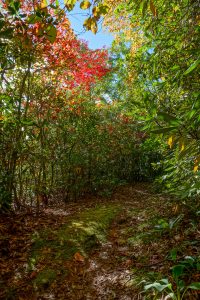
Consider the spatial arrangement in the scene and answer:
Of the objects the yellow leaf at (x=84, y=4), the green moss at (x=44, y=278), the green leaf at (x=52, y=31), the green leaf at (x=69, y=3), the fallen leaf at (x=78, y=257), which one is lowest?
the green moss at (x=44, y=278)

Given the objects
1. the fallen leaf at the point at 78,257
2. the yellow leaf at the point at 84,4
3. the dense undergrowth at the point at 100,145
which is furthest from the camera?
the fallen leaf at the point at 78,257

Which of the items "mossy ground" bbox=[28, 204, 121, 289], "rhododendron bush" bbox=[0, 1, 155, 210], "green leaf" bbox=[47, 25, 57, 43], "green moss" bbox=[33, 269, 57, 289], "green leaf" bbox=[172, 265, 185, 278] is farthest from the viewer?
"rhododendron bush" bbox=[0, 1, 155, 210]

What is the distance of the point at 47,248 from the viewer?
12.5 ft

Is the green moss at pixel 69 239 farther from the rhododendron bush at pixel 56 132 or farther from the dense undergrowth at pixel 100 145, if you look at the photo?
the rhododendron bush at pixel 56 132

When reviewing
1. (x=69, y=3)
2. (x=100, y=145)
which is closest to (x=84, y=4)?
(x=69, y=3)

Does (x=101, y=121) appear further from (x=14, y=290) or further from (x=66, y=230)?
(x=14, y=290)

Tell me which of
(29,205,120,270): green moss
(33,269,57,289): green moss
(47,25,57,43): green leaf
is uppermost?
(47,25,57,43): green leaf

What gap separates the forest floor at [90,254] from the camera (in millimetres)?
2850

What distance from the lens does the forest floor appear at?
2.85 meters

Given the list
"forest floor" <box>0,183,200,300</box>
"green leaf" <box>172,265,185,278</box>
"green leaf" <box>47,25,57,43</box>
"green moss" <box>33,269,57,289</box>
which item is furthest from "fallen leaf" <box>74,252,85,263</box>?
"green leaf" <box>47,25,57,43</box>

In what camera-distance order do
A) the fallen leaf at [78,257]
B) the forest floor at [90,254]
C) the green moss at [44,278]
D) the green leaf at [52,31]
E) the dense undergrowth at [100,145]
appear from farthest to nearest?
the fallen leaf at [78,257] < the green moss at [44,278] < the forest floor at [90,254] < the dense undergrowth at [100,145] < the green leaf at [52,31]

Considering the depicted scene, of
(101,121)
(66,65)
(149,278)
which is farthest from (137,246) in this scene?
(101,121)

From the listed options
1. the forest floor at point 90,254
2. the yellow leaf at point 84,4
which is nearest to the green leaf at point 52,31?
the yellow leaf at point 84,4

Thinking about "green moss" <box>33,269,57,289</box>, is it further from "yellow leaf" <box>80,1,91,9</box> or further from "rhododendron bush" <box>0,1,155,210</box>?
"yellow leaf" <box>80,1,91,9</box>
